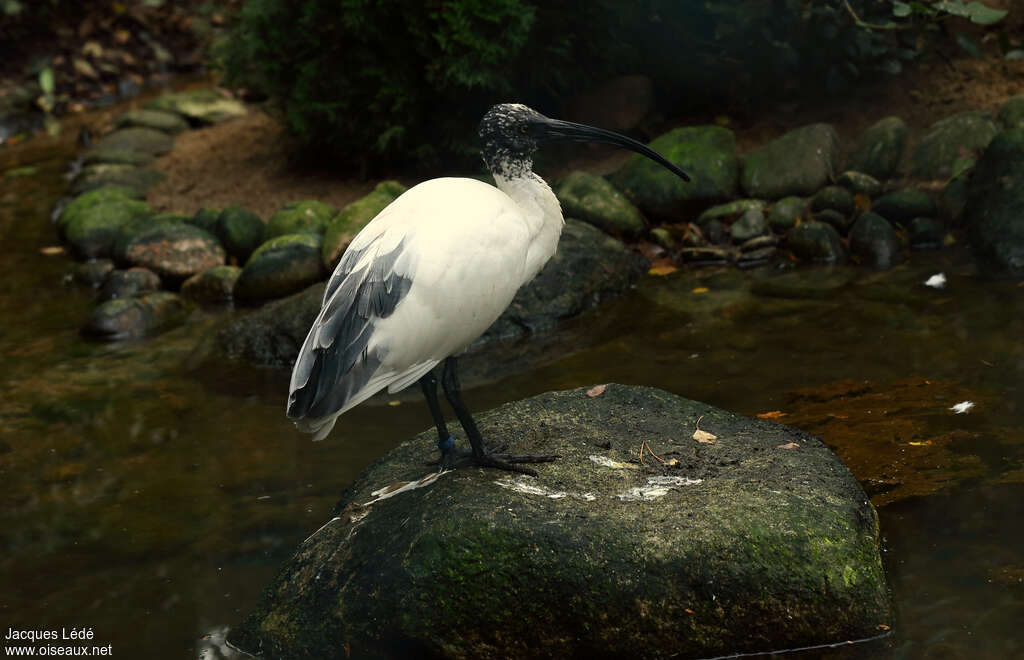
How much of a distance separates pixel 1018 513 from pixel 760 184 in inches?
169

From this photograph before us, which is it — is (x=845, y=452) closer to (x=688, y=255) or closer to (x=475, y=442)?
(x=475, y=442)

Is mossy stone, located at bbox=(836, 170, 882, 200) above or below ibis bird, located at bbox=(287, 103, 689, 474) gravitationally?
below

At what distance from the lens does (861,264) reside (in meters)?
7.14

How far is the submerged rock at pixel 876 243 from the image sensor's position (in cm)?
709

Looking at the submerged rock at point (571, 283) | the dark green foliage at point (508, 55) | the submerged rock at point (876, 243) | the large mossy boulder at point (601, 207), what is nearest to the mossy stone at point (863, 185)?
the submerged rock at point (876, 243)

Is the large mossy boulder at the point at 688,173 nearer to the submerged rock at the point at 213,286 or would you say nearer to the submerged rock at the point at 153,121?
the submerged rock at the point at 213,286

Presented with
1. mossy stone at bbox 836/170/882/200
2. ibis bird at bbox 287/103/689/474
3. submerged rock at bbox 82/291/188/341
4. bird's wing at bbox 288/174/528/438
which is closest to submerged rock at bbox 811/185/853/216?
mossy stone at bbox 836/170/882/200

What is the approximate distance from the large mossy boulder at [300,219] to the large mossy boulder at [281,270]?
29cm

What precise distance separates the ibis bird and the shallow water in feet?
3.92

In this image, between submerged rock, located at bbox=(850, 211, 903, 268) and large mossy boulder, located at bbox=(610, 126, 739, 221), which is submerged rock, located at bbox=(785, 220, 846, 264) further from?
large mossy boulder, located at bbox=(610, 126, 739, 221)

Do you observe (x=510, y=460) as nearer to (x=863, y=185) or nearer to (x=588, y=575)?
(x=588, y=575)

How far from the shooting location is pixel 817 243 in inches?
286

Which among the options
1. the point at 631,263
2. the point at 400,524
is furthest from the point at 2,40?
the point at 400,524

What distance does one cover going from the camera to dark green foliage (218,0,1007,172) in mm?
8242
